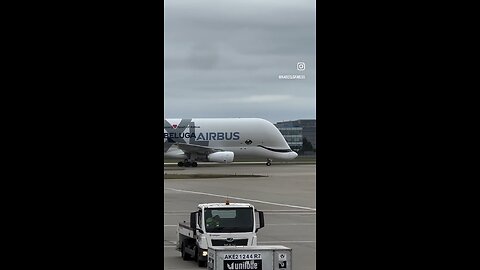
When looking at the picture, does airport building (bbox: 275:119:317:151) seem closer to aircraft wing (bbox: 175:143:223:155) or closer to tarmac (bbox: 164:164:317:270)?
tarmac (bbox: 164:164:317:270)

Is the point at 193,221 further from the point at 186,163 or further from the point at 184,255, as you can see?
the point at 186,163

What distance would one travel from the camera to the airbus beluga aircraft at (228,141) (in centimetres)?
1191

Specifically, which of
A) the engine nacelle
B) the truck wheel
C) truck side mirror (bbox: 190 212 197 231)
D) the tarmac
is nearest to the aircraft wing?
the engine nacelle

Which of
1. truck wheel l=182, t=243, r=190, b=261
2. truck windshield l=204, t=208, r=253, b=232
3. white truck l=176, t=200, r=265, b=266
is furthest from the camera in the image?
truck wheel l=182, t=243, r=190, b=261

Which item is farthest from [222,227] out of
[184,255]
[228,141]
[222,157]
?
[228,141]

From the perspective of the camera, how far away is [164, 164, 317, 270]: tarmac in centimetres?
1172

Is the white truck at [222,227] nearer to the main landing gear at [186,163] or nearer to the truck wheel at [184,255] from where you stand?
the truck wheel at [184,255]

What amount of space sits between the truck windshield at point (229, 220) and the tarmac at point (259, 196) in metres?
0.62

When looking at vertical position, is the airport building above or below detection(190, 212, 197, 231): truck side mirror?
above
